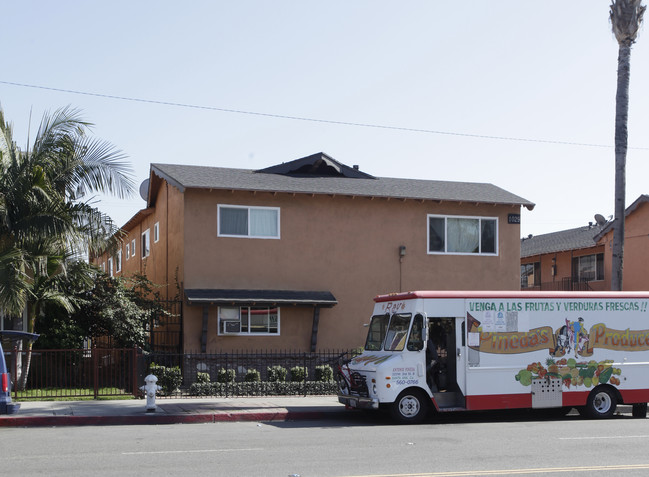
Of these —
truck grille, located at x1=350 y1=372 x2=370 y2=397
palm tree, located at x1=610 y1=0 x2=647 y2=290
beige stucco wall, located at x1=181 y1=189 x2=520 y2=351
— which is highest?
palm tree, located at x1=610 y1=0 x2=647 y2=290

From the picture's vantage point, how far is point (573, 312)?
1605cm

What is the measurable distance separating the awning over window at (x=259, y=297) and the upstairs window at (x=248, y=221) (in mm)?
1716

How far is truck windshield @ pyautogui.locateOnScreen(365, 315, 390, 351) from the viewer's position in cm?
1597

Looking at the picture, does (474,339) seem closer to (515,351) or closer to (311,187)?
(515,351)

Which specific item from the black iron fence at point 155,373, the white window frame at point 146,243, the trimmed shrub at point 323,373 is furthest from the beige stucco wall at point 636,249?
the white window frame at point 146,243

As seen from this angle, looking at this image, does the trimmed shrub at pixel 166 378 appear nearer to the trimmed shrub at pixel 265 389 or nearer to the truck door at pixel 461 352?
the trimmed shrub at pixel 265 389

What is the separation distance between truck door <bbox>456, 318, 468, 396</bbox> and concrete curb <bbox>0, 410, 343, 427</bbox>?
270 cm

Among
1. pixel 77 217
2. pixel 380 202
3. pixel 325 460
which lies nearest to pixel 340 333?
pixel 380 202

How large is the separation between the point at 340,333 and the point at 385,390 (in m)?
9.09

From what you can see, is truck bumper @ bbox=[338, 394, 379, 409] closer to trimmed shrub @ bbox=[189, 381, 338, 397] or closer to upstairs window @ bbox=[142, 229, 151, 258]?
trimmed shrub @ bbox=[189, 381, 338, 397]

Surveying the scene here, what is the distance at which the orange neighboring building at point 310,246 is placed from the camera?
886 inches

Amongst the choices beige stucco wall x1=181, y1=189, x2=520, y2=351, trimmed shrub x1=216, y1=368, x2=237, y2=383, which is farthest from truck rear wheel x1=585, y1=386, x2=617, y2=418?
beige stucco wall x1=181, y1=189, x2=520, y2=351

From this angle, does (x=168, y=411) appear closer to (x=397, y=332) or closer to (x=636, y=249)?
(x=397, y=332)

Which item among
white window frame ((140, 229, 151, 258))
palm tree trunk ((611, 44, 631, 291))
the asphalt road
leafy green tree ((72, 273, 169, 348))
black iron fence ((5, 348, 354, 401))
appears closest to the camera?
the asphalt road
